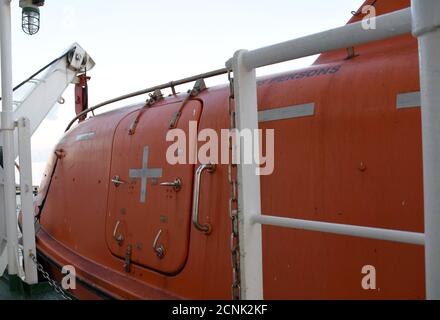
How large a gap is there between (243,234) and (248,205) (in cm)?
9

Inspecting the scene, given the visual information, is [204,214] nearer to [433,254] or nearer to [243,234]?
[243,234]

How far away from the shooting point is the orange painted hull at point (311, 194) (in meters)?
1.58

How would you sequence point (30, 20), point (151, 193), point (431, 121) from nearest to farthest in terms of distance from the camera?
point (431, 121) → point (151, 193) → point (30, 20)

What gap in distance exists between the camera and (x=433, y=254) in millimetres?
742

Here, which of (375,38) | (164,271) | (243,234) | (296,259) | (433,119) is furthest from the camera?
(164,271)

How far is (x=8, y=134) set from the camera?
11.1 ft

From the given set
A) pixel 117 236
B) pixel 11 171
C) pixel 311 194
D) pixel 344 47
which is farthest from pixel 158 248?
pixel 344 47

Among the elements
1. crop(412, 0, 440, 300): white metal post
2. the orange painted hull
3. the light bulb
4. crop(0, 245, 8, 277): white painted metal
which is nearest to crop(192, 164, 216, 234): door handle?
the orange painted hull

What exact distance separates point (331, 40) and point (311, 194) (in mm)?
903

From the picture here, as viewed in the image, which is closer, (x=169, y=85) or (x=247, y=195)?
(x=247, y=195)

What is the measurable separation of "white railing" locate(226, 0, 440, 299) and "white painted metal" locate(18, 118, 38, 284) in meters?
2.62

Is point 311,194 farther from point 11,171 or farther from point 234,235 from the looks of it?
point 11,171

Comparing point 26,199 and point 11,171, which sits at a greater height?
point 11,171
